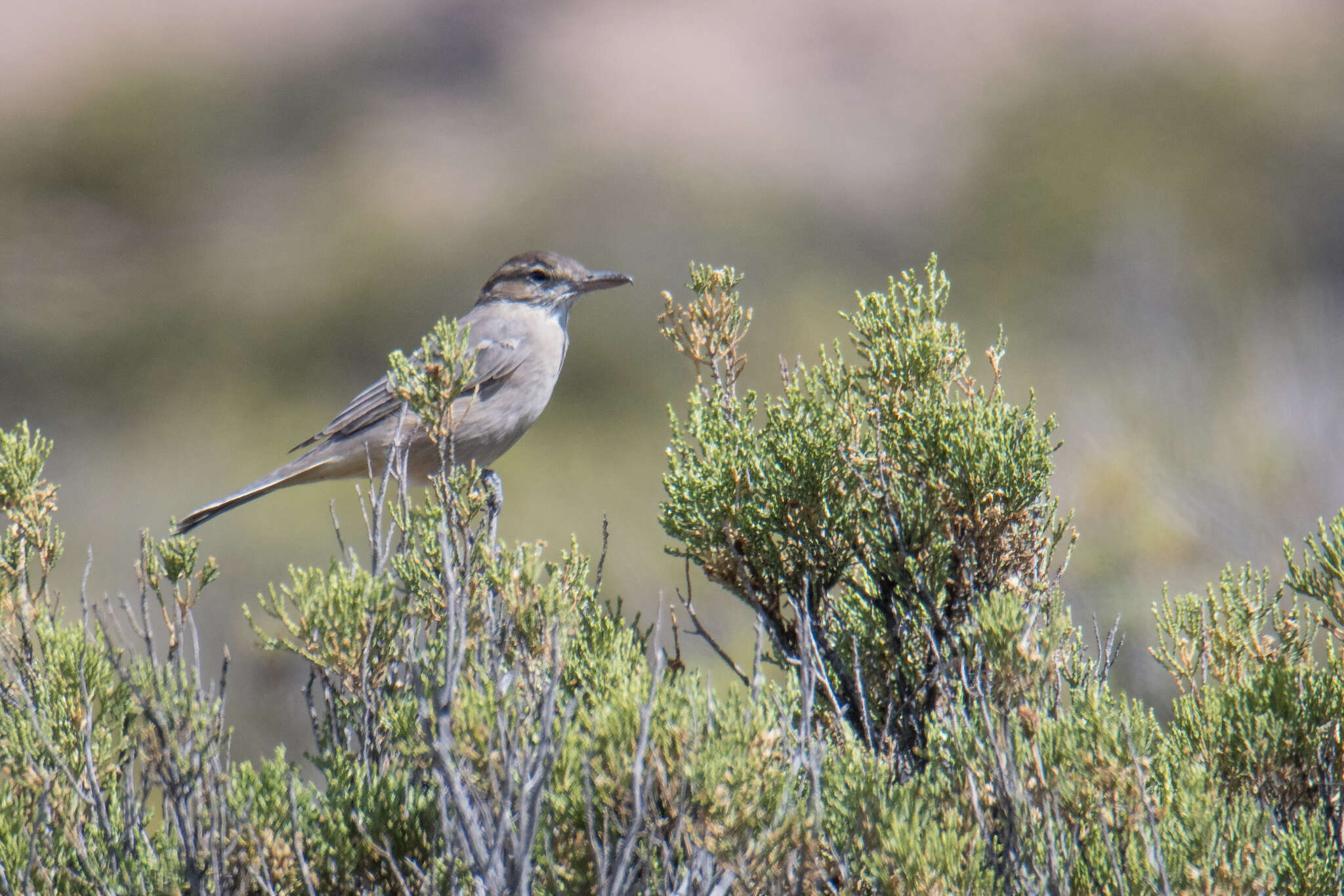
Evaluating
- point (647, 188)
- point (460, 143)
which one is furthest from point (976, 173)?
point (460, 143)

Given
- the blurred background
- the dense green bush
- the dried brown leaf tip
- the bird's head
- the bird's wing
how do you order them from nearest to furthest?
the dense green bush < the dried brown leaf tip < the bird's wing < the bird's head < the blurred background

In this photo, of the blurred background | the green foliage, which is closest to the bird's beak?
the blurred background

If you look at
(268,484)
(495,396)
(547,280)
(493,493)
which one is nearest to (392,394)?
(495,396)

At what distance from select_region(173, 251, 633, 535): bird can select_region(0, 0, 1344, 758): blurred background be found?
1882 millimetres

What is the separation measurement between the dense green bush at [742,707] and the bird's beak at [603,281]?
1.84 meters

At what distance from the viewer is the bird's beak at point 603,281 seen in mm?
4355

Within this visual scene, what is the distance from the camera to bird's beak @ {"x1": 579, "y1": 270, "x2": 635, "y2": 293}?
4.36m

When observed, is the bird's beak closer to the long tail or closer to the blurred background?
the long tail

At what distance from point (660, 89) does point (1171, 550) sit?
47.7ft

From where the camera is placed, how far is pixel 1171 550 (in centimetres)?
471

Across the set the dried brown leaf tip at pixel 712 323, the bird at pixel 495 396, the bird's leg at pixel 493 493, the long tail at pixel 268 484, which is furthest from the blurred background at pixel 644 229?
the dried brown leaf tip at pixel 712 323

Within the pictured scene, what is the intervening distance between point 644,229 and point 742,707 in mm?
11400

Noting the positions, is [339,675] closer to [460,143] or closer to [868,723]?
[868,723]

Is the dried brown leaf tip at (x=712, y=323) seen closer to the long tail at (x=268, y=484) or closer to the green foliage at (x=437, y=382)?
the green foliage at (x=437, y=382)
